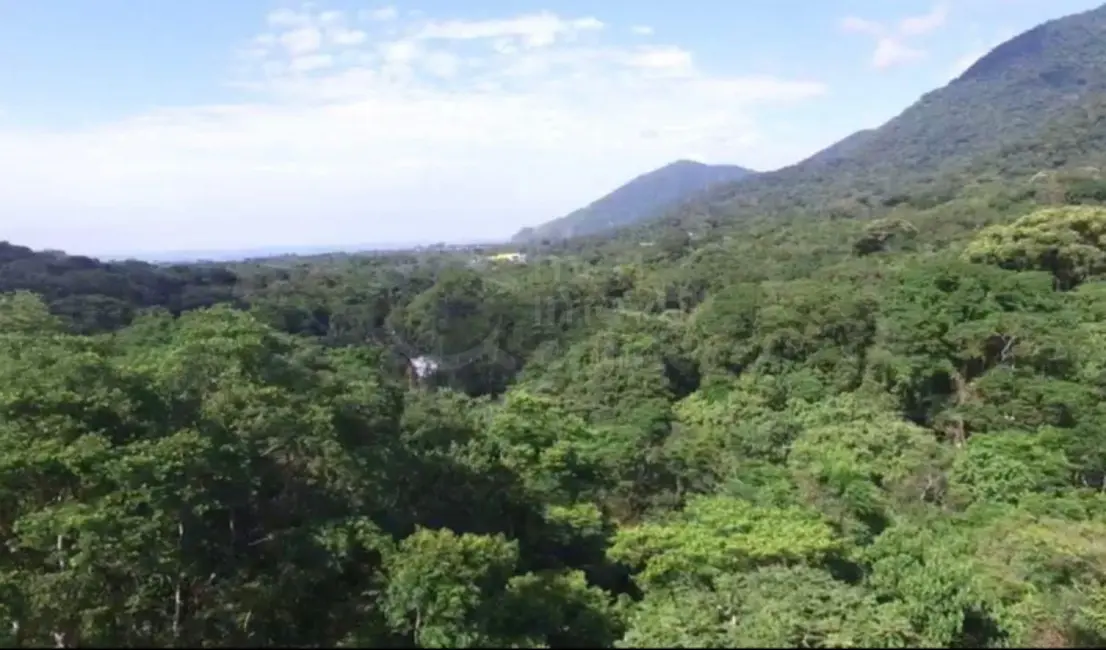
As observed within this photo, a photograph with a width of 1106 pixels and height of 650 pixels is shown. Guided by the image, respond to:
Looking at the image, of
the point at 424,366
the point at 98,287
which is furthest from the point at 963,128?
the point at 98,287

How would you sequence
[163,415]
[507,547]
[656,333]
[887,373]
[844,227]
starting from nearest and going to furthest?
[507,547] → [163,415] → [887,373] → [656,333] → [844,227]

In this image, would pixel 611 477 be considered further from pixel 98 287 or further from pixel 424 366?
pixel 98 287

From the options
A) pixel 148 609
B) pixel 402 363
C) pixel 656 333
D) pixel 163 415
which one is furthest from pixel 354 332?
pixel 148 609

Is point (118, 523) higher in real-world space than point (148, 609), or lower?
higher

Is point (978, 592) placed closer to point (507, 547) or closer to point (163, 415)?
point (507, 547)

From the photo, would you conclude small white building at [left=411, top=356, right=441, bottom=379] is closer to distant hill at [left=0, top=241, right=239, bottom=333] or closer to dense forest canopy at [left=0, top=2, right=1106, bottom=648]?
dense forest canopy at [left=0, top=2, right=1106, bottom=648]
